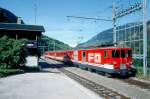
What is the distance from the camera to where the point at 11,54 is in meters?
29.9

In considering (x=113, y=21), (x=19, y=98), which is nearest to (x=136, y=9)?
(x=113, y=21)

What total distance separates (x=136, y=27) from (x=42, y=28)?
15.6 m

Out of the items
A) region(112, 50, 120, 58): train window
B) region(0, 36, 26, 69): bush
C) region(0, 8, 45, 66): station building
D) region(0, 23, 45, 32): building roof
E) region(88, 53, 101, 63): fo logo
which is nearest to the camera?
region(112, 50, 120, 58): train window

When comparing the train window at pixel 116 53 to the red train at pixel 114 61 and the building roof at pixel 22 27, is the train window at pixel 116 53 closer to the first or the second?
the red train at pixel 114 61

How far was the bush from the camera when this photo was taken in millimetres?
29725

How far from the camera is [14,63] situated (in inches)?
1205

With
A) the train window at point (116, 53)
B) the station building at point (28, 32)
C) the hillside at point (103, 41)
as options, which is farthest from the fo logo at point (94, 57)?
the station building at point (28, 32)

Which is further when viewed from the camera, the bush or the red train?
the bush

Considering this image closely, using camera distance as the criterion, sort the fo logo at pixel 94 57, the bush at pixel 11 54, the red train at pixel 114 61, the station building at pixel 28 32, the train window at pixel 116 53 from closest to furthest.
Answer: the red train at pixel 114 61 → the train window at pixel 116 53 → the fo logo at pixel 94 57 → the bush at pixel 11 54 → the station building at pixel 28 32

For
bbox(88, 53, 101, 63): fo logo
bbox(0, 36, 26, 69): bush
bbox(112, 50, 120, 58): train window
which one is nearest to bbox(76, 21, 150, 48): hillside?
bbox(88, 53, 101, 63): fo logo

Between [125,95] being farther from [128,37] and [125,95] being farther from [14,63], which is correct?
[14,63]

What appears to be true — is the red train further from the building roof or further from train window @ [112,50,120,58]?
the building roof

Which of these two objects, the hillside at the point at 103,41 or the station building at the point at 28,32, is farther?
the station building at the point at 28,32

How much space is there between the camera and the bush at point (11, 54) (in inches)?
1170
